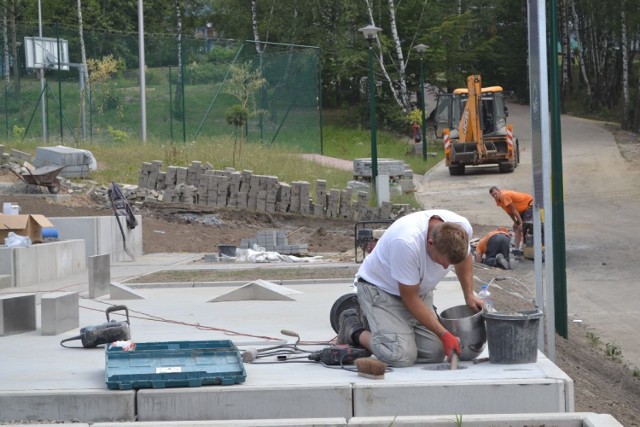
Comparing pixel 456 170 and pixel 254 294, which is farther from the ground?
pixel 456 170

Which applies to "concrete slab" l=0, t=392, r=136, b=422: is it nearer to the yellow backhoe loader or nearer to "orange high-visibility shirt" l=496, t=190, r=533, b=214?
"orange high-visibility shirt" l=496, t=190, r=533, b=214

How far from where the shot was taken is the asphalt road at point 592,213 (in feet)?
45.0

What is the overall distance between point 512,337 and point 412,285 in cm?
77

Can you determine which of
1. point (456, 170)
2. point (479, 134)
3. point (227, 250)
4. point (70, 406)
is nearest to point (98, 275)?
point (227, 250)

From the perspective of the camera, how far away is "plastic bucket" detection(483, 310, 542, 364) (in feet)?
23.0

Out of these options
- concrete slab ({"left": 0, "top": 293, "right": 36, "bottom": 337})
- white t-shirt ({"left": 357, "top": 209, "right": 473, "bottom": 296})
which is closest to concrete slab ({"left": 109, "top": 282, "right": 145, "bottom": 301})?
concrete slab ({"left": 0, "top": 293, "right": 36, "bottom": 337})

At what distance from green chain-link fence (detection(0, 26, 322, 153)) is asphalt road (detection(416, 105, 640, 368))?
5766 millimetres

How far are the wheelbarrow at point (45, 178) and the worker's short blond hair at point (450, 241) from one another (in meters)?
16.7

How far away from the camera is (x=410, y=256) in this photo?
273 inches

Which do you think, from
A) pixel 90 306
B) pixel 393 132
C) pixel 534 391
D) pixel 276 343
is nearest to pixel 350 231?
pixel 90 306

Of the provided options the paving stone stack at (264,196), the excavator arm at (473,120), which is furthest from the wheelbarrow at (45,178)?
the excavator arm at (473,120)

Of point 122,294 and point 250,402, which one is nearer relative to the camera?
point 250,402

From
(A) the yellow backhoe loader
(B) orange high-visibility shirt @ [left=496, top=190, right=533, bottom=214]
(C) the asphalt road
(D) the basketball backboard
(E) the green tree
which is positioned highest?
(D) the basketball backboard

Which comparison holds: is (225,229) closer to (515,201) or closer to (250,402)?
(515,201)
